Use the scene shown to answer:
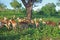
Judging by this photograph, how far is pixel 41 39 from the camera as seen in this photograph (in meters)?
8.99

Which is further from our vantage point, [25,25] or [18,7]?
[18,7]

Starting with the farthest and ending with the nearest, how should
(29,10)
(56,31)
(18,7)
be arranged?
(18,7), (29,10), (56,31)

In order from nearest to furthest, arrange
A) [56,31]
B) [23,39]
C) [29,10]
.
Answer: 1. [23,39]
2. [56,31]
3. [29,10]

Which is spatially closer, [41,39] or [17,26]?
[41,39]

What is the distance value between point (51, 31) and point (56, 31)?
0.89 ft

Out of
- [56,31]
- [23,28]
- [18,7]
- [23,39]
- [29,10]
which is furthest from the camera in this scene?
[18,7]

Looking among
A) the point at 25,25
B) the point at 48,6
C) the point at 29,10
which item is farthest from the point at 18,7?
the point at 25,25

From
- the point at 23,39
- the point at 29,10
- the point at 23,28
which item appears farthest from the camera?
the point at 29,10

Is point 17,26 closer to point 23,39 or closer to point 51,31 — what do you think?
point 51,31

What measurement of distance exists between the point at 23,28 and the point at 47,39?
3847 millimetres

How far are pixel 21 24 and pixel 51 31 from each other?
6.92 ft

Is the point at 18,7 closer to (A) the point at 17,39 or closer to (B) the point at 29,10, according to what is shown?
(B) the point at 29,10

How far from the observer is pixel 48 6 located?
7244cm

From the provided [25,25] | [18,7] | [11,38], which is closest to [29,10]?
[25,25]
